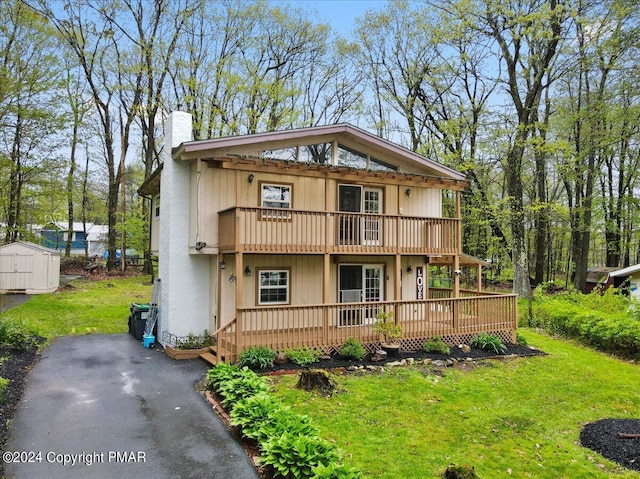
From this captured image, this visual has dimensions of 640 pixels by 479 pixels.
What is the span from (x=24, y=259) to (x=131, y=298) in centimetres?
530

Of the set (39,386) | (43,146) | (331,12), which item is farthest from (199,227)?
(331,12)

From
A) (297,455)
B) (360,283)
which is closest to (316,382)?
(297,455)

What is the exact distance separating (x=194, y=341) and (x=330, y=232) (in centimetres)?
501

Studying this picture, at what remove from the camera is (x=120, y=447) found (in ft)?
20.3

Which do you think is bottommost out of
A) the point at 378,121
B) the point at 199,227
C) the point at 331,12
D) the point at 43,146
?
the point at 199,227

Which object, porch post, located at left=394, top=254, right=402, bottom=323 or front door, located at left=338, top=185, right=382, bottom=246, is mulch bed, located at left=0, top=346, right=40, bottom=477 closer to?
front door, located at left=338, top=185, right=382, bottom=246

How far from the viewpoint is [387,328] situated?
11.5 meters

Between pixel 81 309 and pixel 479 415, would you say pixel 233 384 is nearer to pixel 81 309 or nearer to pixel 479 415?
pixel 479 415

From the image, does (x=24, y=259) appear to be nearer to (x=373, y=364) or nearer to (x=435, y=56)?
(x=373, y=364)

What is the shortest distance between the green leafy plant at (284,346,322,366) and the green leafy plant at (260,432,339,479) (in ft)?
15.9

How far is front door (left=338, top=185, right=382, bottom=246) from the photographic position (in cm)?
1268

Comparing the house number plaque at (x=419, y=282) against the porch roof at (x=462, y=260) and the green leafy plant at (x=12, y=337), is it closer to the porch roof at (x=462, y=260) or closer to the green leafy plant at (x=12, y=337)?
the porch roof at (x=462, y=260)

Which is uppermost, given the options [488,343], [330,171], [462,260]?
[330,171]

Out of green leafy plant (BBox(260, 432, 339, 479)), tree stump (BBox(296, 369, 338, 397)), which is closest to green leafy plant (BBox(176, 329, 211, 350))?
tree stump (BBox(296, 369, 338, 397))
